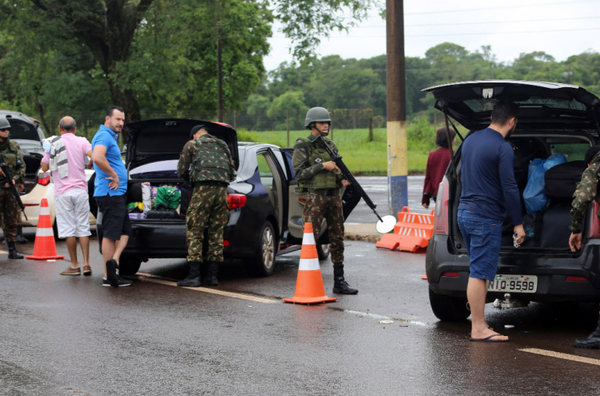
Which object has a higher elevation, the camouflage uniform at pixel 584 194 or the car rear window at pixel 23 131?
the car rear window at pixel 23 131

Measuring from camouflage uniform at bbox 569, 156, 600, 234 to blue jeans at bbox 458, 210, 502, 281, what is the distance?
0.56 m

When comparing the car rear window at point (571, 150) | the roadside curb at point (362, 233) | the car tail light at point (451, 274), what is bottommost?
the roadside curb at point (362, 233)

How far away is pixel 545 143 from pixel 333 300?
8.17ft

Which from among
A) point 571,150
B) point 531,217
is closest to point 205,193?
point 531,217

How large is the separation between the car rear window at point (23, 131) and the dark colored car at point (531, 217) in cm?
1004

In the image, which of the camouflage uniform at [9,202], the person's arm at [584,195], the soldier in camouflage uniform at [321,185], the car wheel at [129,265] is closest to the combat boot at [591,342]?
the person's arm at [584,195]

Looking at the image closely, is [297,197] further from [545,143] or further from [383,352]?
[383,352]

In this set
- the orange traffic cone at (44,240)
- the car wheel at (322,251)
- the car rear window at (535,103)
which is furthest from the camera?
the orange traffic cone at (44,240)

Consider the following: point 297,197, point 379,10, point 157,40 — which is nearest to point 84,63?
point 157,40

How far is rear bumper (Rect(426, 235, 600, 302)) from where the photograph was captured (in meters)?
6.23

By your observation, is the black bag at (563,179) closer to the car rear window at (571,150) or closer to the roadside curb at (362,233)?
the car rear window at (571,150)

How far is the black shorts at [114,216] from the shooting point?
29.6 feet

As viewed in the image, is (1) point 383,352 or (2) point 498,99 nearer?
(1) point 383,352

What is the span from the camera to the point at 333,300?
8102 mm
